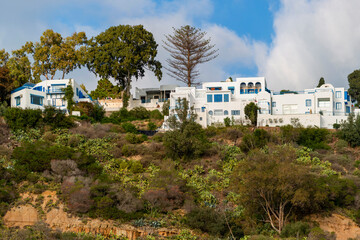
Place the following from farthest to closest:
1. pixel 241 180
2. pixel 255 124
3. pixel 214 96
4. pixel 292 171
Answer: pixel 214 96, pixel 255 124, pixel 241 180, pixel 292 171

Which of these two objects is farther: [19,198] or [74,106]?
[74,106]

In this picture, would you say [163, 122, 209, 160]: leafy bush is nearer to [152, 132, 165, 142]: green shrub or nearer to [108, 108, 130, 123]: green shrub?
[152, 132, 165, 142]: green shrub

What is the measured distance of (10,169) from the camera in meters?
34.7

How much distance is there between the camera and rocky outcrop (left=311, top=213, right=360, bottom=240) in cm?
3183

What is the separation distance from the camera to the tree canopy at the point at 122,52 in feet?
191

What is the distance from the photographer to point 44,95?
180 feet

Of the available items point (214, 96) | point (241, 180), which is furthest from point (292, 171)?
point (214, 96)

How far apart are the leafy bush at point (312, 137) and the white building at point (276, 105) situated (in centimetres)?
324

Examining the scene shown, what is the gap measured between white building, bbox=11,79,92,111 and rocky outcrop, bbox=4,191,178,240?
2228cm

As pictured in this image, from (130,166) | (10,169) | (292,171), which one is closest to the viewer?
(292,171)

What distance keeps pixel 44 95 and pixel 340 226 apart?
1434 inches

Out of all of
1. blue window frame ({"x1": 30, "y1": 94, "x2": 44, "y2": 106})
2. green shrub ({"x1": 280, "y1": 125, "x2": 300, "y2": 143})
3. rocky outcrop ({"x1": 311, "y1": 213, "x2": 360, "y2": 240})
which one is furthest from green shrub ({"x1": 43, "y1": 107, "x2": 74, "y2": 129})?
rocky outcrop ({"x1": 311, "y1": 213, "x2": 360, "y2": 240})

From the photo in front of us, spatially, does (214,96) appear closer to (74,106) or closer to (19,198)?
(74,106)

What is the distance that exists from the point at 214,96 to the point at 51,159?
80.6 ft
